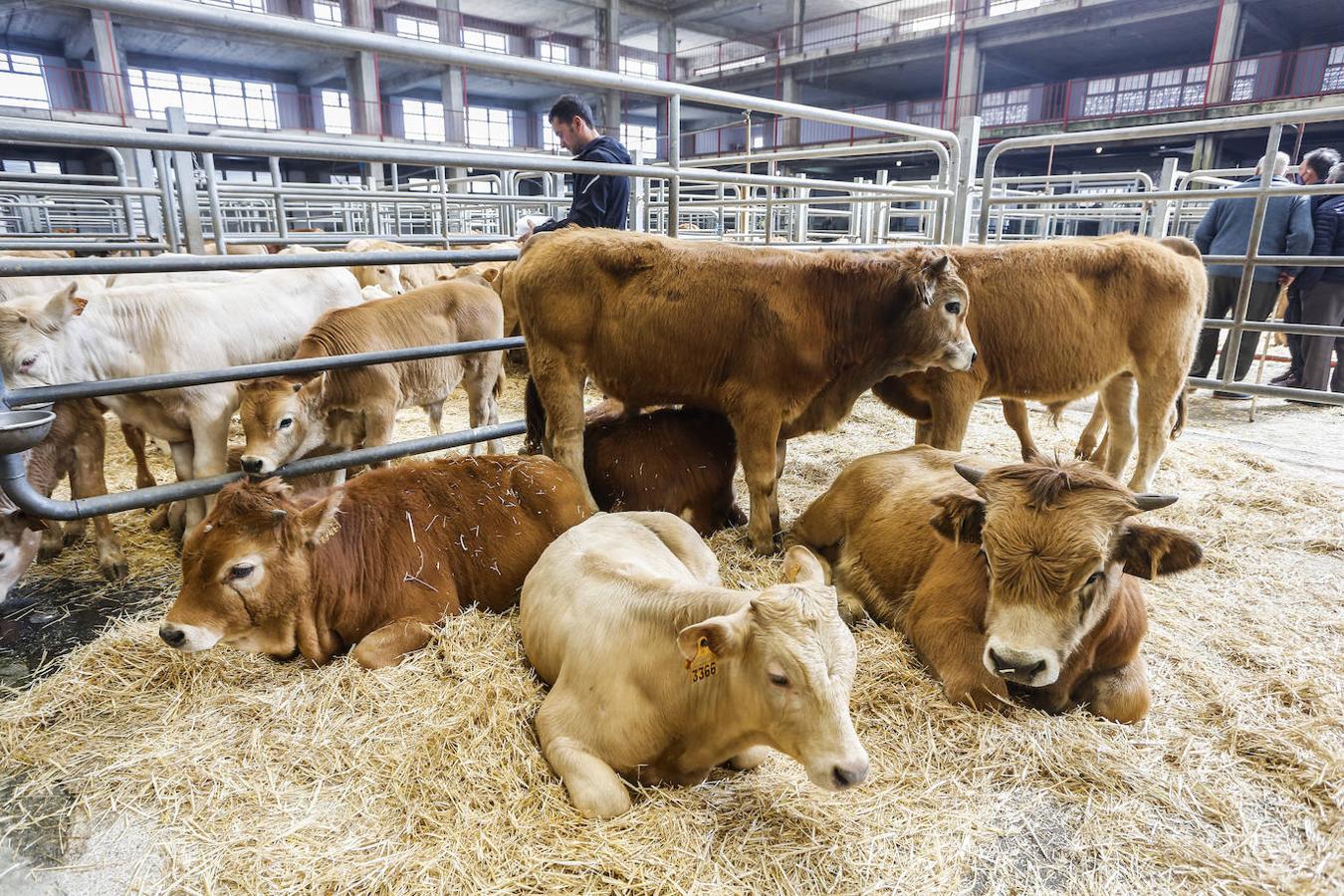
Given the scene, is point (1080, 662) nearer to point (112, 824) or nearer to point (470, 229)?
point (112, 824)

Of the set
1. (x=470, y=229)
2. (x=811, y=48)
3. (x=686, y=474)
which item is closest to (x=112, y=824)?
(x=686, y=474)

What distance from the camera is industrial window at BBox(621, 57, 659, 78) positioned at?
34000 millimetres

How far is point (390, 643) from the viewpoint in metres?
2.91

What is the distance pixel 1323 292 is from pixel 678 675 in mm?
8192

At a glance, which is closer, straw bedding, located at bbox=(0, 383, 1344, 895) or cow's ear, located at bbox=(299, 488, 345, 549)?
straw bedding, located at bbox=(0, 383, 1344, 895)

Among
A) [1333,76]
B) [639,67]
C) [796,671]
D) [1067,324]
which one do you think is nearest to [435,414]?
[1067,324]

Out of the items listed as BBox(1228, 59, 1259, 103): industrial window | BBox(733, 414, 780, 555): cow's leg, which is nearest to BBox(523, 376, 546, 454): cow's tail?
BBox(733, 414, 780, 555): cow's leg

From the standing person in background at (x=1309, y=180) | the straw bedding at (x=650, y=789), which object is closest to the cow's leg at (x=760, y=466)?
the straw bedding at (x=650, y=789)

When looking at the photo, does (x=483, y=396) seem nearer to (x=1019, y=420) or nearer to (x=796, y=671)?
(x=1019, y=420)

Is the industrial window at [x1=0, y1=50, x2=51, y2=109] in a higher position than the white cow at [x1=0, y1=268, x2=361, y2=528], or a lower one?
higher

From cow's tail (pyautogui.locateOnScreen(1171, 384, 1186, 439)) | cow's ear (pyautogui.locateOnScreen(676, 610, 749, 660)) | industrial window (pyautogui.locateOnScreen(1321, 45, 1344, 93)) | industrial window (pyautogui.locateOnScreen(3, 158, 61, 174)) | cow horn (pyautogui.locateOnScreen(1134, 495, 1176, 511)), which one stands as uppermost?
industrial window (pyautogui.locateOnScreen(1321, 45, 1344, 93))

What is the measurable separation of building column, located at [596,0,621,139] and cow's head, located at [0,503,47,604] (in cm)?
2786

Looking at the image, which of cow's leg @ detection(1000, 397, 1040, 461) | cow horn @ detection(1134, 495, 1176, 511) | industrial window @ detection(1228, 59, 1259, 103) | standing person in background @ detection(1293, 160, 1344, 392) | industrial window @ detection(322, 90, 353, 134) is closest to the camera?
cow horn @ detection(1134, 495, 1176, 511)

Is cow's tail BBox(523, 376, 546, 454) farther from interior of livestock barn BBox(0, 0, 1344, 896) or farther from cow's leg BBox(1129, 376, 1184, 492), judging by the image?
cow's leg BBox(1129, 376, 1184, 492)
